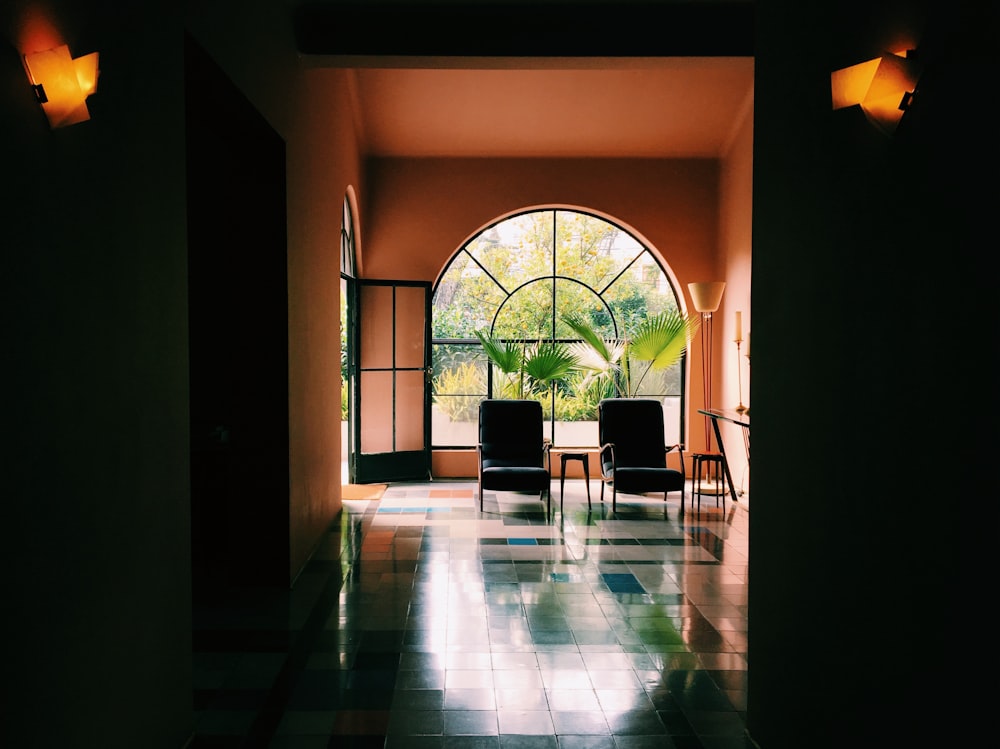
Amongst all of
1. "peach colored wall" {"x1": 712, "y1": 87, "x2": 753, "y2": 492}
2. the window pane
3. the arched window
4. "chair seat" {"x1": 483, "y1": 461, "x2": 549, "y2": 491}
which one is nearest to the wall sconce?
"chair seat" {"x1": 483, "y1": 461, "x2": 549, "y2": 491}

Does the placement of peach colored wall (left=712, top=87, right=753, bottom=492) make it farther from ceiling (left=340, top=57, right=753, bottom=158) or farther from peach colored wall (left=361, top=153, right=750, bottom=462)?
ceiling (left=340, top=57, right=753, bottom=158)

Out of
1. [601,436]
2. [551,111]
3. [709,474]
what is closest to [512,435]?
[601,436]

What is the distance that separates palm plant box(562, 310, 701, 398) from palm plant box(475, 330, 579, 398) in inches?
9.0

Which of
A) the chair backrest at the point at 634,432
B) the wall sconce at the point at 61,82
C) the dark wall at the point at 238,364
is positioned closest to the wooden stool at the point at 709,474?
the chair backrest at the point at 634,432

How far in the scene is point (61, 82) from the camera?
6.27 feet

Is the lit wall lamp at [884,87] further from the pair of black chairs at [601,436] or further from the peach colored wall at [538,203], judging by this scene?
the peach colored wall at [538,203]

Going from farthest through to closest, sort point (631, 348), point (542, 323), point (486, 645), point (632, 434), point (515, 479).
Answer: point (542, 323) → point (631, 348) → point (632, 434) → point (515, 479) → point (486, 645)

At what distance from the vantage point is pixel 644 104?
Result: 8.09 meters

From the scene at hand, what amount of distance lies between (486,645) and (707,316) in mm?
5885

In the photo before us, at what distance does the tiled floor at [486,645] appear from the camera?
302 cm

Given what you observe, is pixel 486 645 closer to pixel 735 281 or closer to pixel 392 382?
pixel 392 382

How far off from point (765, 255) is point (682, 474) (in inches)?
172

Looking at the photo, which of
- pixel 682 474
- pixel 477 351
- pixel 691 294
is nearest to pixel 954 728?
pixel 682 474

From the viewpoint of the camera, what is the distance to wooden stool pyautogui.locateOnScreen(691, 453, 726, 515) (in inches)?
292
